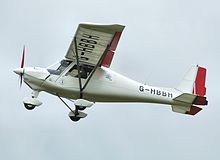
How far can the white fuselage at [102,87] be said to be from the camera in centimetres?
2902

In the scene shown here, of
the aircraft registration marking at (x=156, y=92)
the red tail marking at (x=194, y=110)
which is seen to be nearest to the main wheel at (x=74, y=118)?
the aircraft registration marking at (x=156, y=92)

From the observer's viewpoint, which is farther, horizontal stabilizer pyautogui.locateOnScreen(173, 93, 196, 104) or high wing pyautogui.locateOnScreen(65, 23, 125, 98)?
horizontal stabilizer pyautogui.locateOnScreen(173, 93, 196, 104)

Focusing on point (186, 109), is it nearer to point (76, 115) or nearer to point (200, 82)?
point (200, 82)

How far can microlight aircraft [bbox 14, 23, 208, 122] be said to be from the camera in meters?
28.5

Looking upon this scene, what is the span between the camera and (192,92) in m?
31.9

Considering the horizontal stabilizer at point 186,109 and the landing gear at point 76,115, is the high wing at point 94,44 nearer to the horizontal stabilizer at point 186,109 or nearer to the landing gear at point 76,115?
the landing gear at point 76,115

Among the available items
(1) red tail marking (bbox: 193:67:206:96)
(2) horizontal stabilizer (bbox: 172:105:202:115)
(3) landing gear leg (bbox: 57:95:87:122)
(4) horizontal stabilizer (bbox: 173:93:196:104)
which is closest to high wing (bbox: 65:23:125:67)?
(3) landing gear leg (bbox: 57:95:87:122)

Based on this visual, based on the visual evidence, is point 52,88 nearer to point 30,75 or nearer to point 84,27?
point 30,75

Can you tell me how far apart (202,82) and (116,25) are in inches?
263

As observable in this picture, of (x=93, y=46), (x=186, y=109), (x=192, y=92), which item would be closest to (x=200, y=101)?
(x=186, y=109)

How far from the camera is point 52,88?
2903cm

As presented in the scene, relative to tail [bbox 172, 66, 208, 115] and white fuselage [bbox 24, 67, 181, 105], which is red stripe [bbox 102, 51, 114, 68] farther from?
tail [bbox 172, 66, 208, 115]

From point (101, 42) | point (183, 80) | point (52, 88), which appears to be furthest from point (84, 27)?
point (183, 80)

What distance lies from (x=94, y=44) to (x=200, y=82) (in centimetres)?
571
